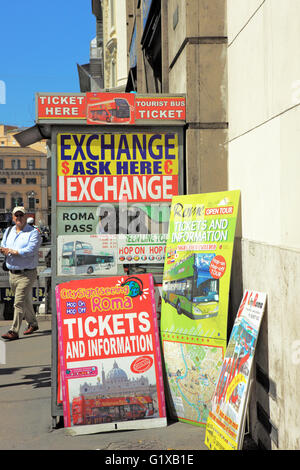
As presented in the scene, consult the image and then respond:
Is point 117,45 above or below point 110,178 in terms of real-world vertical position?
above

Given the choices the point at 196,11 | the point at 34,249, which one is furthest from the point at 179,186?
the point at 34,249

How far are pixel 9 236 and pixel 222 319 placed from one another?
182 inches

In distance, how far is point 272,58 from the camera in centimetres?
373

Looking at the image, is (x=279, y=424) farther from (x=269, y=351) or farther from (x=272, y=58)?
(x=272, y=58)

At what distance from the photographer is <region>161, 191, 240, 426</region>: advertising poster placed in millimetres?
4379

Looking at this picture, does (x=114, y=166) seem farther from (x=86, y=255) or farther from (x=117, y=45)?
(x=117, y=45)

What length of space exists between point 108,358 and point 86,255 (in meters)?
0.93

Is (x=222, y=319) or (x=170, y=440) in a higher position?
(x=222, y=319)

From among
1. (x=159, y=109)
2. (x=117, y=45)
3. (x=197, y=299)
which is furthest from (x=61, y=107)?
(x=117, y=45)

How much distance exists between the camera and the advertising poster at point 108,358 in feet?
14.9

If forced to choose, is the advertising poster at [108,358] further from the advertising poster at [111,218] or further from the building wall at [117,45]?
the building wall at [117,45]

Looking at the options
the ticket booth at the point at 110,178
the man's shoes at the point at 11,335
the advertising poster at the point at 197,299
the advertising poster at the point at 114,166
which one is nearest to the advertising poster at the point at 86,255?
the ticket booth at the point at 110,178

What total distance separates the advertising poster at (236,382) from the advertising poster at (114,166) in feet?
4.79

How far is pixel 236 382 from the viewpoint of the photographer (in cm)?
384
